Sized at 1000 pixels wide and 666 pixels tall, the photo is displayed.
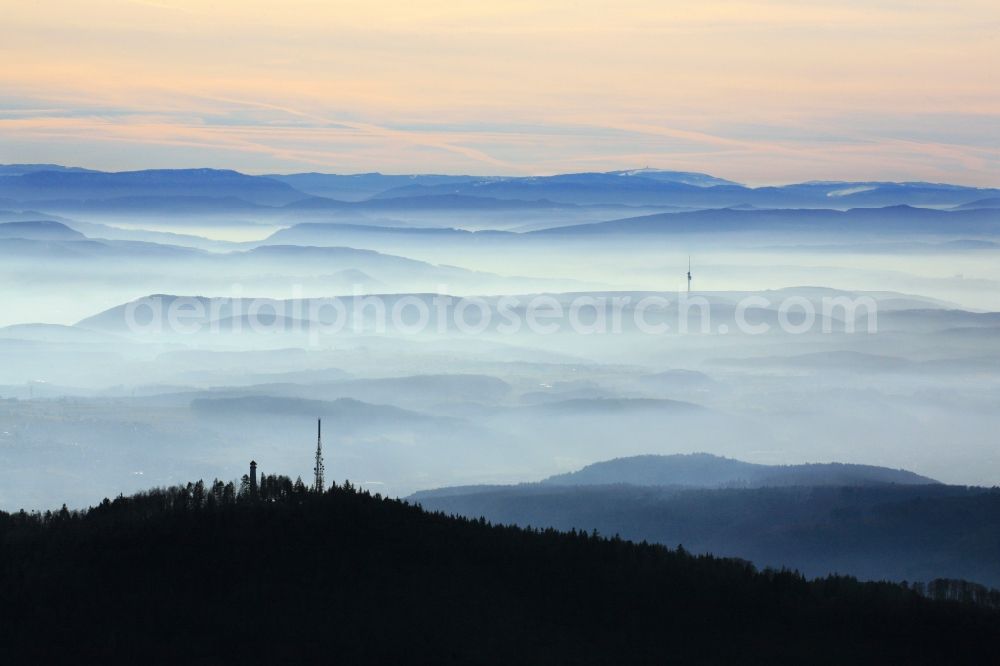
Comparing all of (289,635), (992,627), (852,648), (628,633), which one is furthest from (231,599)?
(992,627)

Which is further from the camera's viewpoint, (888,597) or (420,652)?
(888,597)

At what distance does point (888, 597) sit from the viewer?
1746 inches

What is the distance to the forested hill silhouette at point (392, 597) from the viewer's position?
37250mm

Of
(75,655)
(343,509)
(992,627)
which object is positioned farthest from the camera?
(343,509)

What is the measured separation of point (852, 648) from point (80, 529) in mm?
20476

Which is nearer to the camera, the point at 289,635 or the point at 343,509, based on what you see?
the point at 289,635

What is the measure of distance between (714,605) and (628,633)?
3868mm

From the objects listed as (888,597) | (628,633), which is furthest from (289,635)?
(888,597)

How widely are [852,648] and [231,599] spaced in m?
15.4

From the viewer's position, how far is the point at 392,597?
40.8m

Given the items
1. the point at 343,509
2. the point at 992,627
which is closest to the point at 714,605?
the point at 992,627

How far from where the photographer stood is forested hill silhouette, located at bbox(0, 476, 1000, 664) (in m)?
37.2

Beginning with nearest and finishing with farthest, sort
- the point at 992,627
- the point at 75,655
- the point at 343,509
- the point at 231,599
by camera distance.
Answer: the point at 75,655 < the point at 231,599 < the point at 992,627 < the point at 343,509

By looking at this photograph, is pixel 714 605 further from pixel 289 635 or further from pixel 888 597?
pixel 289 635
